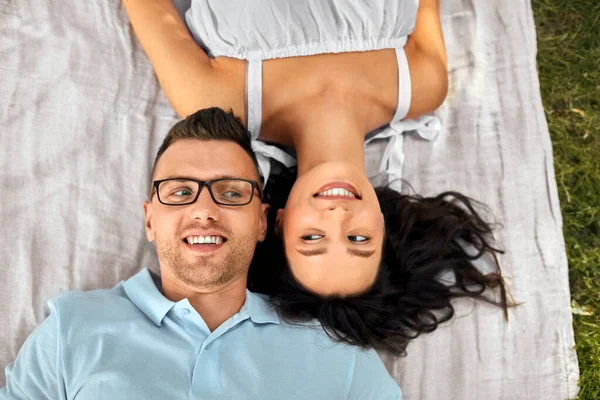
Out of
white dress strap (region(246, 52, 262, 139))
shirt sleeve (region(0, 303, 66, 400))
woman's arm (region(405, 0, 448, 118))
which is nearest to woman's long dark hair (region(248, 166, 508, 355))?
white dress strap (region(246, 52, 262, 139))

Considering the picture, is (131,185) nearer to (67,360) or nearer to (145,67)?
(145,67)

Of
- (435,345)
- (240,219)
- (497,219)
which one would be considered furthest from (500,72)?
(240,219)

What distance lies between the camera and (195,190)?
2.25 meters

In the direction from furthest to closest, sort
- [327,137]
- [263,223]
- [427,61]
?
[427,61], [327,137], [263,223]

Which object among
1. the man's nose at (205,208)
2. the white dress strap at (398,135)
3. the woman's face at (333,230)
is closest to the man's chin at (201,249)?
the man's nose at (205,208)

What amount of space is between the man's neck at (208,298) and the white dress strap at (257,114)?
0.58m

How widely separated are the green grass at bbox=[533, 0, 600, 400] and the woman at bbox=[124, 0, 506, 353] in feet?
1.65

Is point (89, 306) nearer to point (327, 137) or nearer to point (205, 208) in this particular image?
point (205, 208)

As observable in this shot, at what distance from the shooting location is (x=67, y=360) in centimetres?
217

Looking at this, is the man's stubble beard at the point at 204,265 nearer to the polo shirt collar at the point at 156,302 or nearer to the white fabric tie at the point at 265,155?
the polo shirt collar at the point at 156,302

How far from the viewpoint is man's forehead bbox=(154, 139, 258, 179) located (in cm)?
227

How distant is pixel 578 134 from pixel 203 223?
2097 mm

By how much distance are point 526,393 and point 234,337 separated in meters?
1.35

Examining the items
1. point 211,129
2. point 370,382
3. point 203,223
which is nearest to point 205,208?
point 203,223
